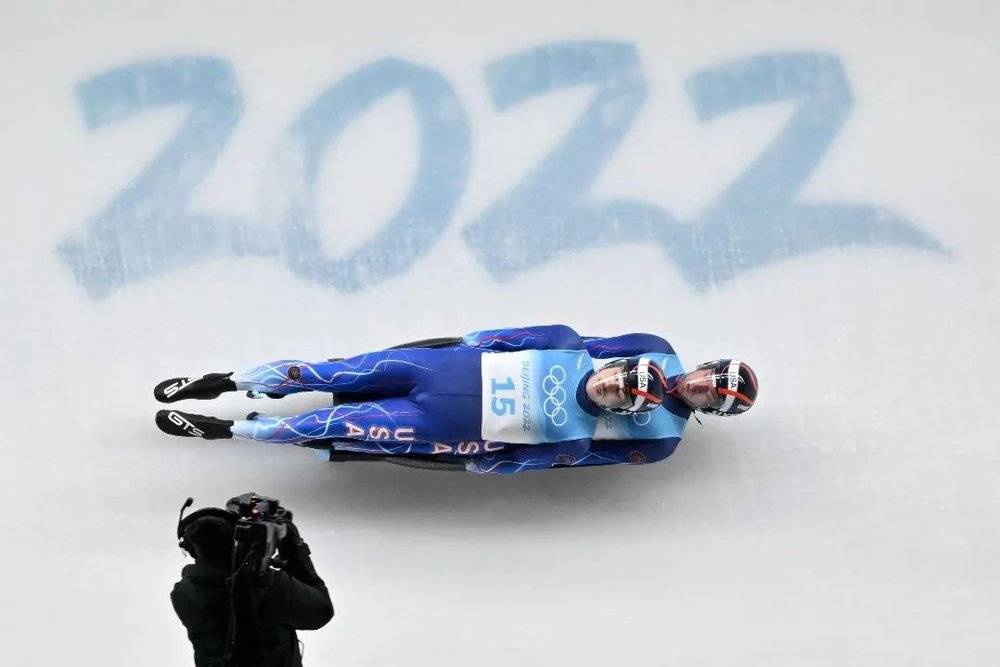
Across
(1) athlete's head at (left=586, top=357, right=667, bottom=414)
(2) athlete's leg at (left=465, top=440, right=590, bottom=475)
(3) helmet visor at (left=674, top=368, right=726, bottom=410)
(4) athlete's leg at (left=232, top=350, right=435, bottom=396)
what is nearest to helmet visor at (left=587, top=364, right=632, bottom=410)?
(1) athlete's head at (left=586, top=357, right=667, bottom=414)

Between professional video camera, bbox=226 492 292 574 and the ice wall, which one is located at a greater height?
the ice wall

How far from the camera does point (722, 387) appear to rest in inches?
220

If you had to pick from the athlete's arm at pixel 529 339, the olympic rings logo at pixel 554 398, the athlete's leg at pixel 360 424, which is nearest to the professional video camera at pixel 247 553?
the athlete's leg at pixel 360 424

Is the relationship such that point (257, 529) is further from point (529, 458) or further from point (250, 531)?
point (529, 458)

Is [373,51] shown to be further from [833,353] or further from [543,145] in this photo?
[833,353]

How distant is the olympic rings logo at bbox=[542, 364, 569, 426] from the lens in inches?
224

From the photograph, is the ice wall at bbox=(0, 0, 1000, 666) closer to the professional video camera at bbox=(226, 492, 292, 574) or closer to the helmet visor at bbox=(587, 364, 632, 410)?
the helmet visor at bbox=(587, 364, 632, 410)

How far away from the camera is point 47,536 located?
239 inches

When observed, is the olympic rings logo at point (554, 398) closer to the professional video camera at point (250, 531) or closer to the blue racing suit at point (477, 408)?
the blue racing suit at point (477, 408)

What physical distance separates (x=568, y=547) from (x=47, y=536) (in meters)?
2.41

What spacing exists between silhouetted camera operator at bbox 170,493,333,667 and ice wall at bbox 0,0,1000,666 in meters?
1.93

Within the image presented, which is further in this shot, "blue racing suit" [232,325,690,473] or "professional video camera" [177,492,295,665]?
"blue racing suit" [232,325,690,473]

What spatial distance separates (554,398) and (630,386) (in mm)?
383

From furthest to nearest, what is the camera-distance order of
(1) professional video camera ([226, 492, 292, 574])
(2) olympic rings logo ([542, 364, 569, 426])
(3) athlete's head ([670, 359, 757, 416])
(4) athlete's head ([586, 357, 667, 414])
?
1. (2) olympic rings logo ([542, 364, 569, 426])
2. (3) athlete's head ([670, 359, 757, 416])
3. (4) athlete's head ([586, 357, 667, 414])
4. (1) professional video camera ([226, 492, 292, 574])
